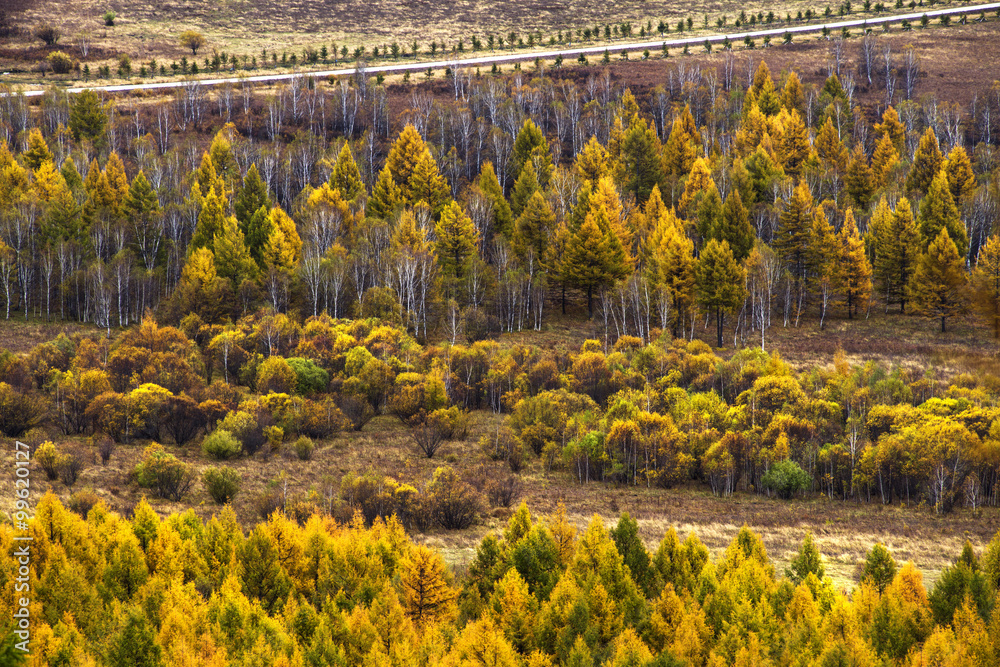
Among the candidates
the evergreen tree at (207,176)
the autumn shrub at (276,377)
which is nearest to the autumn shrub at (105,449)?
the autumn shrub at (276,377)

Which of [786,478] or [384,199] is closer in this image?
[786,478]

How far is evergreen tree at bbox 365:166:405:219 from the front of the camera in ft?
238

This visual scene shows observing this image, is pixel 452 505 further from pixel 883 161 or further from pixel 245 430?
pixel 883 161

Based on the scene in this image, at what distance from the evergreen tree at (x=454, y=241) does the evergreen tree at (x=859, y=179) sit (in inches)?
1416

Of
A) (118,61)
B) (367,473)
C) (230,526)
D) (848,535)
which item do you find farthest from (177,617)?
(118,61)

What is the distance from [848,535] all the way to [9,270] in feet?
196

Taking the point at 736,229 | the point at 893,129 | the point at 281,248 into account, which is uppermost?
the point at 893,129

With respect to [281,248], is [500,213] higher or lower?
higher

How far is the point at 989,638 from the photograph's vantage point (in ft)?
82.5

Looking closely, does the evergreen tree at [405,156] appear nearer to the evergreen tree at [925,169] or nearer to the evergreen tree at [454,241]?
the evergreen tree at [454,241]

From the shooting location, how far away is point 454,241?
219 ft

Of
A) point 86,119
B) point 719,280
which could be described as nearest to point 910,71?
point 719,280

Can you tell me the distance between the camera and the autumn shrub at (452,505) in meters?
39.3

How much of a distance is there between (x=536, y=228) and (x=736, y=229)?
629 inches
